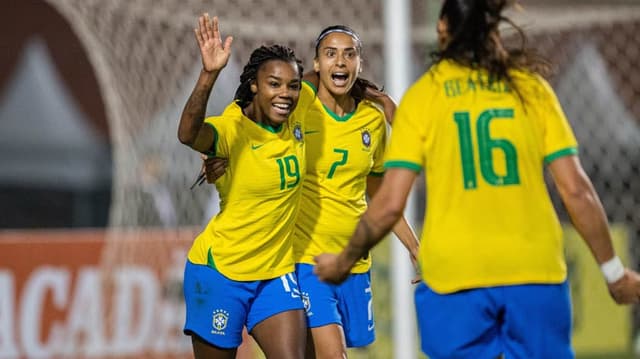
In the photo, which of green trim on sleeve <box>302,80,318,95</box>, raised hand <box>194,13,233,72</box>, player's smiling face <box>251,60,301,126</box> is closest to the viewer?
raised hand <box>194,13,233,72</box>

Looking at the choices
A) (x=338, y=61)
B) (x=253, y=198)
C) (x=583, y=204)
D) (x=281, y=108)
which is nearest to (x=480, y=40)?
(x=583, y=204)

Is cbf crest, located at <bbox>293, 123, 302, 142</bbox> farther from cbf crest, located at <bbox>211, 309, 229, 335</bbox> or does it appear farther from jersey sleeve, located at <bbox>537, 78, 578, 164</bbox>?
jersey sleeve, located at <bbox>537, 78, 578, 164</bbox>

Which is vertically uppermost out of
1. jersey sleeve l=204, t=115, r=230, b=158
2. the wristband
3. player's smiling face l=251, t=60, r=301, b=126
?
player's smiling face l=251, t=60, r=301, b=126

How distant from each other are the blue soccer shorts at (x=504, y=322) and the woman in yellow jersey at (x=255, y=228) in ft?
5.07

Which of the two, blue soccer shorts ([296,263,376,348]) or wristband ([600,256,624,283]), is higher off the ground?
wristband ([600,256,624,283])

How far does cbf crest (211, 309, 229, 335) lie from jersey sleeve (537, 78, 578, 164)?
209 cm

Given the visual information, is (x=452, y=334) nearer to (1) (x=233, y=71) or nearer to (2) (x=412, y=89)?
(2) (x=412, y=89)

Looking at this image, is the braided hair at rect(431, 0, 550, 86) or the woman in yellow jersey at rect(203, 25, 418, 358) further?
the woman in yellow jersey at rect(203, 25, 418, 358)

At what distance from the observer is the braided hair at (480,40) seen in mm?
4363

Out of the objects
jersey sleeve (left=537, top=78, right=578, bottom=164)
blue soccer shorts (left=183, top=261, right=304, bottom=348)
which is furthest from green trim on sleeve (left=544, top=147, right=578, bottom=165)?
blue soccer shorts (left=183, top=261, right=304, bottom=348)

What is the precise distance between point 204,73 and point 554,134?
5.41 ft

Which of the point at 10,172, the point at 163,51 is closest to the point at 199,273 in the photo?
the point at 163,51

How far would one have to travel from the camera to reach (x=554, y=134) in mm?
4301

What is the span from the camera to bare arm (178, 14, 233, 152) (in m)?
5.23
